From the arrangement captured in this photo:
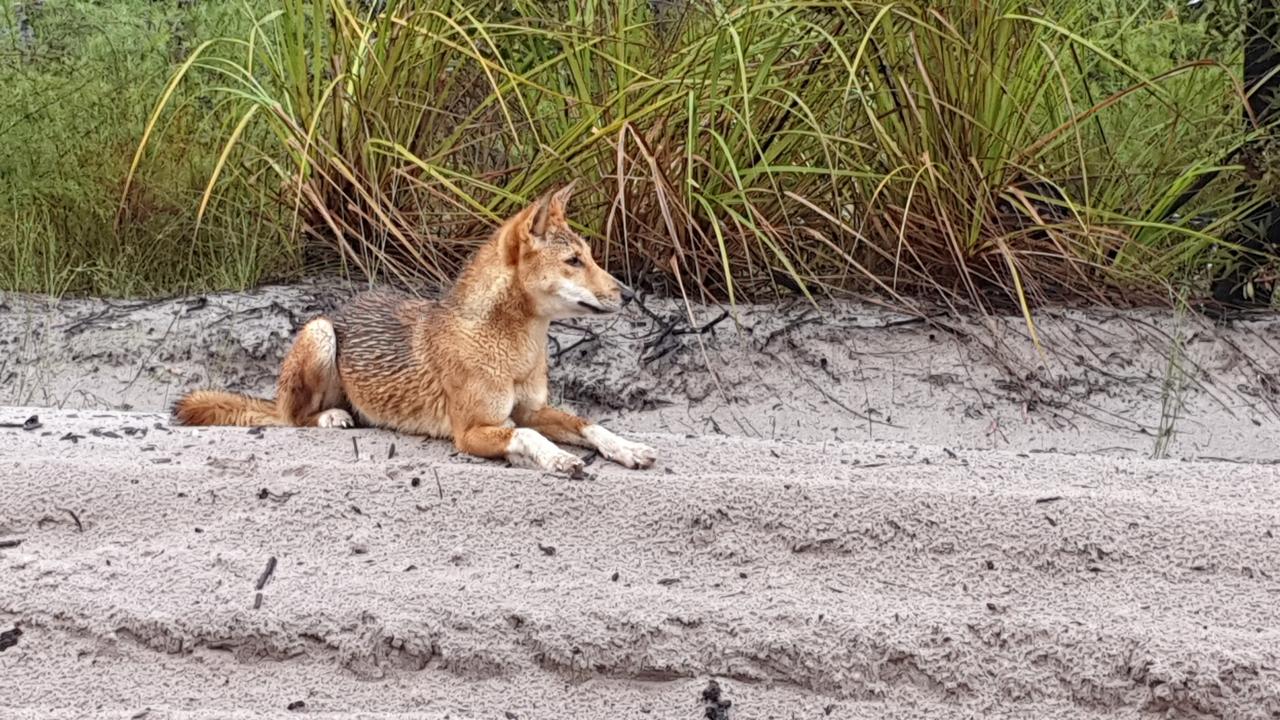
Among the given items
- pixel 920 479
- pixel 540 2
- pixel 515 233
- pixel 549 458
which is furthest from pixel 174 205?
pixel 920 479

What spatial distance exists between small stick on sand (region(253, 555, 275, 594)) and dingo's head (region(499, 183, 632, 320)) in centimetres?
128

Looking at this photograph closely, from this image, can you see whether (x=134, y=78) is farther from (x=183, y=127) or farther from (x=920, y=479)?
(x=920, y=479)

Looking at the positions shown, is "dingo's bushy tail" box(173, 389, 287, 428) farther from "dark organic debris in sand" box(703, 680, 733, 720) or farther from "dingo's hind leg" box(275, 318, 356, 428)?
"dark organic debris in sand" box(703, 680, 733, 720)

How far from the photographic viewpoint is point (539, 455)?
166 inches

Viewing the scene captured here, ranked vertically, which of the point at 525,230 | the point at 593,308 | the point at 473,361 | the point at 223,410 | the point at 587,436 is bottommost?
the point at 223,410

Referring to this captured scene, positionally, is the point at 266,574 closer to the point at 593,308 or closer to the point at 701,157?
the point at 593,308

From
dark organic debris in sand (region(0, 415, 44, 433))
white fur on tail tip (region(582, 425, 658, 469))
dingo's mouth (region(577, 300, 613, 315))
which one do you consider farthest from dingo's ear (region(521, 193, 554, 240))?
dark organic debris in sand (region(0, 415, 44, 433))

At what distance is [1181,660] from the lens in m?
3.03

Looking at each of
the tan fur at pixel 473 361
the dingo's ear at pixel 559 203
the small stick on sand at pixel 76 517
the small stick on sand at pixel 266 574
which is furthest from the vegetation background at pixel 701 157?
the small stick on sand at pixel 266 574

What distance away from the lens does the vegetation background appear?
5.97 metres

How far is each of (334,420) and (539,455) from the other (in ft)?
3.15

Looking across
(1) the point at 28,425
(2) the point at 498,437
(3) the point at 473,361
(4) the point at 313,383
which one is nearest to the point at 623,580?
(2) the point at 498,437

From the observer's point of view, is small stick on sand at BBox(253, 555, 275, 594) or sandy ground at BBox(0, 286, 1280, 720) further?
small stick on sand at BBox(253, 555, 275, 594)

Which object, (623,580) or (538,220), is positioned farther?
(538,220)
